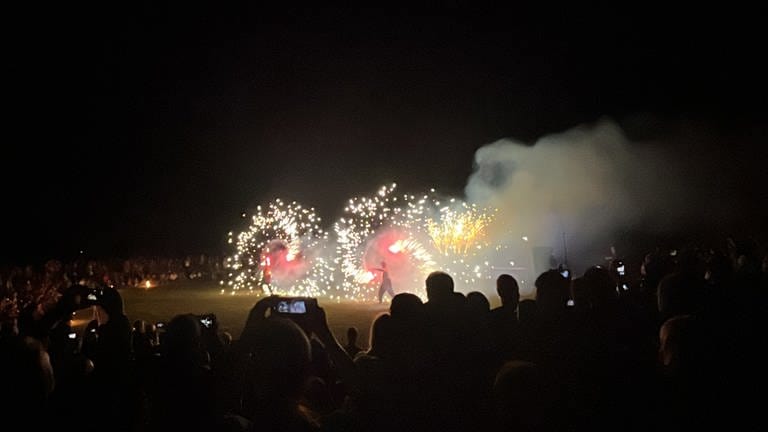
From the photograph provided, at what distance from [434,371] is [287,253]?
23.8 meters

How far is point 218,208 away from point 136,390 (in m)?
59.8

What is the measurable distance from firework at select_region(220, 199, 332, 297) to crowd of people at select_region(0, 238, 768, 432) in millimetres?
21293

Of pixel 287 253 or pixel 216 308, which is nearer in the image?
pixel 216 308

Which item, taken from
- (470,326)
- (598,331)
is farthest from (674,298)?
(470,326)

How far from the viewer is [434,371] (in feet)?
10.7

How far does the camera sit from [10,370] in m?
3.50

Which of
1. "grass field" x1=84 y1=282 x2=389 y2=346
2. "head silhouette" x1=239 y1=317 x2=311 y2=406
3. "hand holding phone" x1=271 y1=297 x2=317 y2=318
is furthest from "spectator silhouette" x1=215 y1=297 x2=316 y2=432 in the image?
"grass field" x1=84 y1=282 x2=389 y2=346

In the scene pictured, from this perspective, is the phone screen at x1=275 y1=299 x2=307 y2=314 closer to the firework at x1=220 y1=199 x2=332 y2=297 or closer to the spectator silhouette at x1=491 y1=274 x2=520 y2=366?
the spectator silhouette at x1=491 y1=274 x2=520 y2=366

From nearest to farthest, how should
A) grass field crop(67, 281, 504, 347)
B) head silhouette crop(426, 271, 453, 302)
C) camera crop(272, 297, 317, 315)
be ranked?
head silhouette crop(426, 271, 453, 302) → camera crop(272, 297, 317, 315) → grass field crop(67, 281, 504, 347)

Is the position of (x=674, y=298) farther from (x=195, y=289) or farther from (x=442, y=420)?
(x=195, y=289)

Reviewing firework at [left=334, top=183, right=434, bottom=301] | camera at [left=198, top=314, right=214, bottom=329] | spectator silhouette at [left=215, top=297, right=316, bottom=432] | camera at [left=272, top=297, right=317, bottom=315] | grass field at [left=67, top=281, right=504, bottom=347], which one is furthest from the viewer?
firework at [left=334, top=183, right=434, bottom=301]

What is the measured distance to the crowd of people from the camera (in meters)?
2.67

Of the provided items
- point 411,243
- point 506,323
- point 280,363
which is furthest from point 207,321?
point 411,243

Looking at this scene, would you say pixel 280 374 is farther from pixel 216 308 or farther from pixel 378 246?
pixel 378 246
